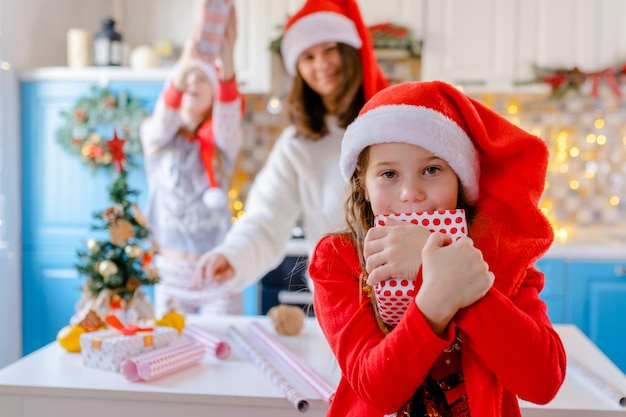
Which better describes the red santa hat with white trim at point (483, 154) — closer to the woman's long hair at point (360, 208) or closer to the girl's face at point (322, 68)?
the woman's long hair at point (360, 208)

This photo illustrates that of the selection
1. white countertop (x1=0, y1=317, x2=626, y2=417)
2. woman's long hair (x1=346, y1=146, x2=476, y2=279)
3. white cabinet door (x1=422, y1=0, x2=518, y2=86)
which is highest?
white cabinet door (x1=422, y1=0, x2=518, y2=86)

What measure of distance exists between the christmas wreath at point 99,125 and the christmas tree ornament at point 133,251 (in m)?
1.66

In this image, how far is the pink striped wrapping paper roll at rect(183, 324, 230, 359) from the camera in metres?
1.29

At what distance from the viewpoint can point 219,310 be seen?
2.29 m

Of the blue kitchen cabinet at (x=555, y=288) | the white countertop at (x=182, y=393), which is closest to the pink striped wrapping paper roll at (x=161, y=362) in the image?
Answer: the white countertop at (x=182, y=393)

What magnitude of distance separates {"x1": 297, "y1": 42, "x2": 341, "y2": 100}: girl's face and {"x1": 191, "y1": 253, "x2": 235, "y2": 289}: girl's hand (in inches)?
20.3

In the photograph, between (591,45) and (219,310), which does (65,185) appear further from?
(591,45)

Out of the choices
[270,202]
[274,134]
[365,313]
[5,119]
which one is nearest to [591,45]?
[274,134]

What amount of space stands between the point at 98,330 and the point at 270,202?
599mm

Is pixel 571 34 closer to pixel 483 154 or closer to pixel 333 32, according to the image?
pixel 333 32

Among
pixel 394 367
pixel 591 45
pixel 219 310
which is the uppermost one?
pixel 591 45

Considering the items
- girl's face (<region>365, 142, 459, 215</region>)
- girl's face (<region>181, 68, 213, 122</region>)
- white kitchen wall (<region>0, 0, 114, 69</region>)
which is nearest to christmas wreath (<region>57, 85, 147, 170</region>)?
white kitchen wall (<region>0, 0, 114, 69</region>)

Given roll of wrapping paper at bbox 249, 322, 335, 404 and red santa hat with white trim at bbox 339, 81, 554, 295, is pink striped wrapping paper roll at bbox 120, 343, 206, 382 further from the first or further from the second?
red santa hat with white trim at bbox 339, 81, 554, 295

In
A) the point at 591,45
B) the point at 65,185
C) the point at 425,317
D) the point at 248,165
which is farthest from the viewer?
the point at 248,165
